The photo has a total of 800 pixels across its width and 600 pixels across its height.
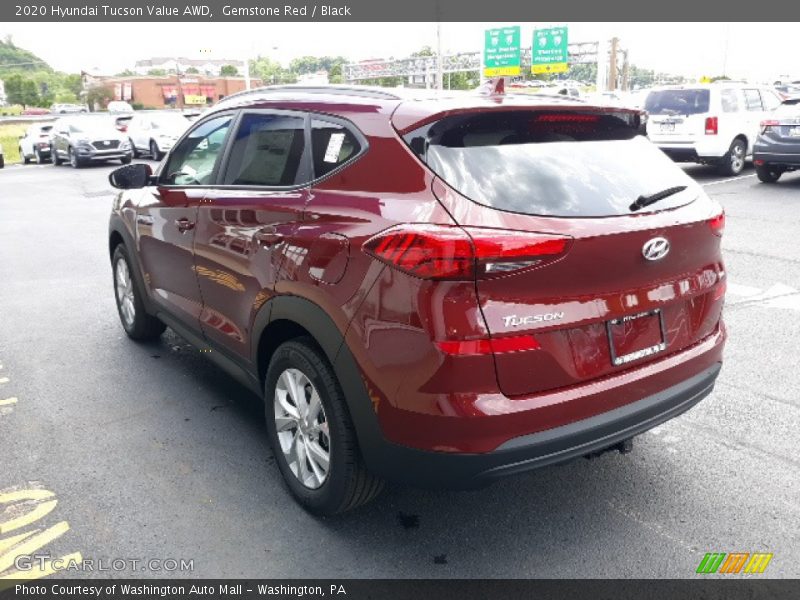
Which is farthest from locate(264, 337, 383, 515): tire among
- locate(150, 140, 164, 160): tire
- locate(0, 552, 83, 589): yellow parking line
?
locate(150, 140, 164, 160): tire

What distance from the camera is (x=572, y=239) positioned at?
250 centimetres

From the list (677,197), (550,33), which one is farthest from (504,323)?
(550,33)

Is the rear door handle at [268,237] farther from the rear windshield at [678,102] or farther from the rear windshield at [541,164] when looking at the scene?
the rear windshield at [678,102]

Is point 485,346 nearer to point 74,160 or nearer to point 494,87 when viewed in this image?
point 494,87

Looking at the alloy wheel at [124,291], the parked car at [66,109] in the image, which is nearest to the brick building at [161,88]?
the parked car at [66,109]

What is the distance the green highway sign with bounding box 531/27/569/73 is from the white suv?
35097 mm

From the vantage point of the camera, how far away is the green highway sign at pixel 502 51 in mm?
47094

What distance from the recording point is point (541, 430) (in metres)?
2.52

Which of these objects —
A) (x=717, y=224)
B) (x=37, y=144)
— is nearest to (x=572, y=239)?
(x=717, y=224)

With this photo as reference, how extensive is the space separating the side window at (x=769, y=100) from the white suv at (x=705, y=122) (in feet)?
2.28

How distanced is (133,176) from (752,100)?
556 inches

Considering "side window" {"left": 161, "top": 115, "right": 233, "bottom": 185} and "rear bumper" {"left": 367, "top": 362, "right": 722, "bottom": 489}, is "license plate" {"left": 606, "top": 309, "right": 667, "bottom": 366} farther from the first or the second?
"side window" {"left": 161, "top": 115, "right": 233, "bottom": 185}

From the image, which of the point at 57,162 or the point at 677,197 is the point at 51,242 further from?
the point at 57,162

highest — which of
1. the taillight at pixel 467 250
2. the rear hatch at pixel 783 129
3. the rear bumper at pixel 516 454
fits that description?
the taillight at pixel 467 250
